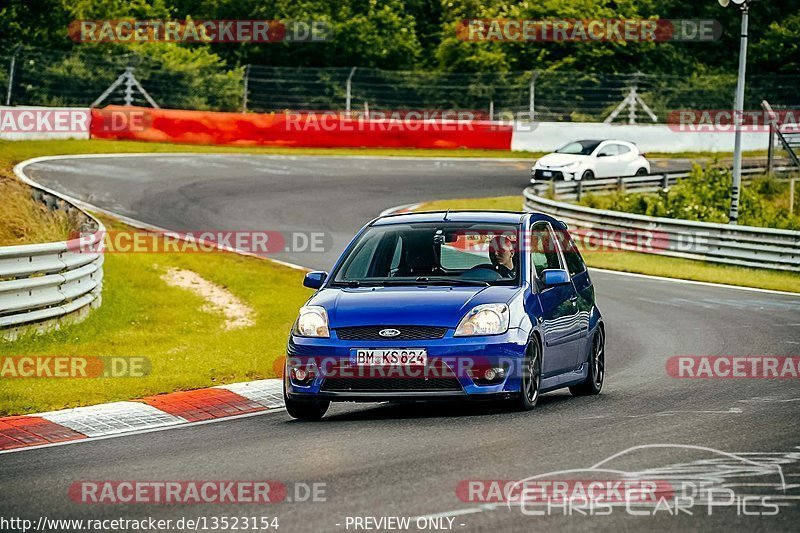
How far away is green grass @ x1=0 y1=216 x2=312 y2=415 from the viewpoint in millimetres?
12133

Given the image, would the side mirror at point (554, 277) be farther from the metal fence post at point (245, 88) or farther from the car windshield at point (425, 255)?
the metal fence post at point (245, 88)

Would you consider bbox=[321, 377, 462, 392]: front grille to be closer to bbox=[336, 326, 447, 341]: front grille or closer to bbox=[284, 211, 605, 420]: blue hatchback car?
bbox=[284, 211, 605, 420]: blue hatchback car

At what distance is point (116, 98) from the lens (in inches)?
1788

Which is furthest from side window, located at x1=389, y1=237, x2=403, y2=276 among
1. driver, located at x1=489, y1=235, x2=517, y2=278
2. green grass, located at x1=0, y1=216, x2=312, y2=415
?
green grass, located at x1=0, y1=216, x2=312, y2=415

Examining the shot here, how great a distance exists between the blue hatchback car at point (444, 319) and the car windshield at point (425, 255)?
1 centimetres

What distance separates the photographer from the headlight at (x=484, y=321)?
33.2ft

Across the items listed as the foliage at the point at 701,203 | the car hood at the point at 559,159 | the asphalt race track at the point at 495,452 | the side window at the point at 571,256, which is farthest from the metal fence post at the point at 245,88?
the side window at the point at 571,256

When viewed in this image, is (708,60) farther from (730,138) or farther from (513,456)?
(513,456)

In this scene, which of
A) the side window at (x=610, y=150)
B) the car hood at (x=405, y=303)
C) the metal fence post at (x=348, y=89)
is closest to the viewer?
the car hood at (x=405, y=303)

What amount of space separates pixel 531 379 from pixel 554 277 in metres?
0.93

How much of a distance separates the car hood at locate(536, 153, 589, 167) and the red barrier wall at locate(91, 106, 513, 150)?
7.32 meters

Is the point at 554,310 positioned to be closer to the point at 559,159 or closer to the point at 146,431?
the point at 146,431

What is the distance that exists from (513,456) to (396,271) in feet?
10.4

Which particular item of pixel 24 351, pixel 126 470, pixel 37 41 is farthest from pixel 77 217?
pixel 37 41
